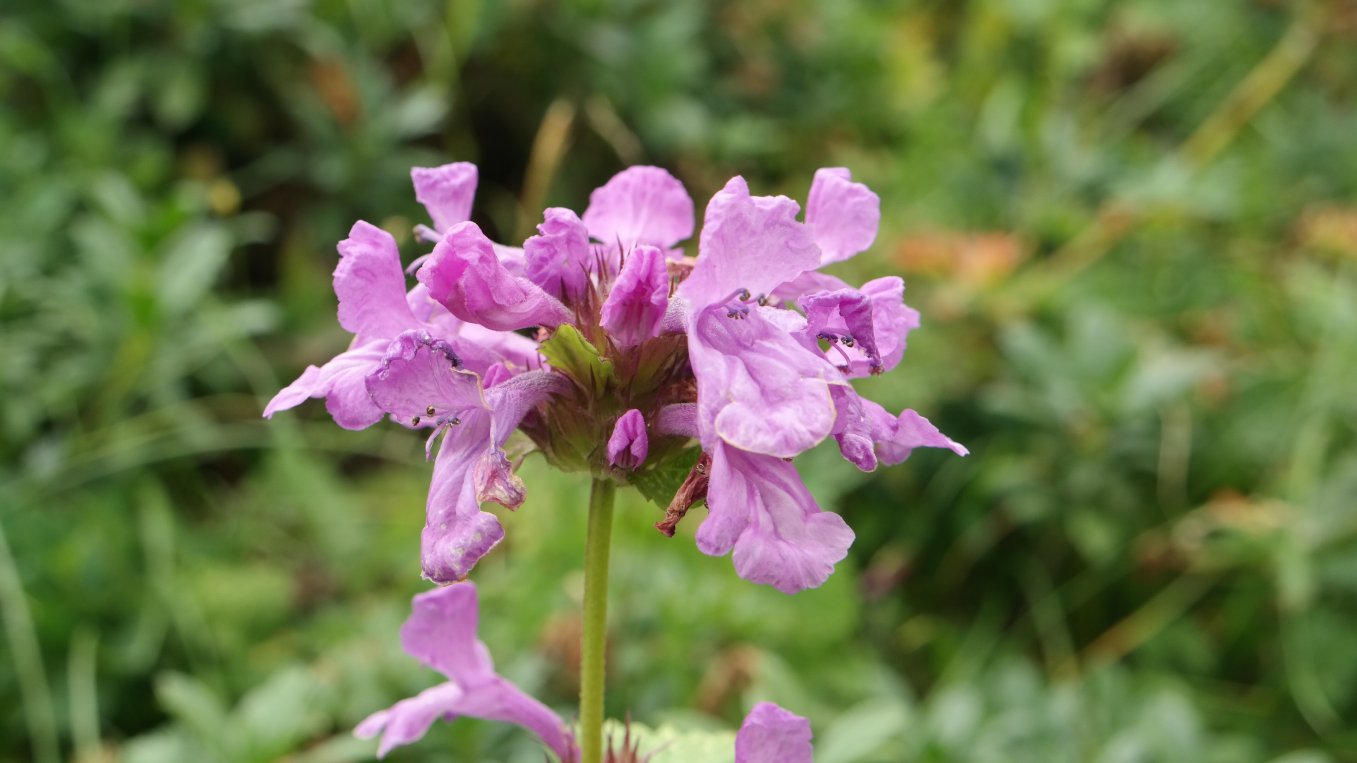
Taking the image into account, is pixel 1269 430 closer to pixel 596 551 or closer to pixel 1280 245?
pixel 1280 245

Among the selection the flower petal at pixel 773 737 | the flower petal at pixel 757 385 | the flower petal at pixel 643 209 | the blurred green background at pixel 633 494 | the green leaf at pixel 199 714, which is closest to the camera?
the flower petal at pixel 757 385

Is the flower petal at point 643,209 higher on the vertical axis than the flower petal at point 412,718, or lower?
higher

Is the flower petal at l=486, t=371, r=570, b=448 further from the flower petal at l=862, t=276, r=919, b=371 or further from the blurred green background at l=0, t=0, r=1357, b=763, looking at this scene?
the blurred green background at l=0, t=0, r=1357, b=763

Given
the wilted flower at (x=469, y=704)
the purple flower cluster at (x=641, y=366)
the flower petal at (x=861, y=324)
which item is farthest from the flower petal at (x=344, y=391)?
the flower petal at (x=861, y=324)

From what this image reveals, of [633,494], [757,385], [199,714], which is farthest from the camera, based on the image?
[633,494]

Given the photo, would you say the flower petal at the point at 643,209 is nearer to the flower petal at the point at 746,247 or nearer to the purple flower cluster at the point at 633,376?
the purple flower cluster at the point at 633,376

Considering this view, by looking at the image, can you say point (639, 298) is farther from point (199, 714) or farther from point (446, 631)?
point (199, 714)

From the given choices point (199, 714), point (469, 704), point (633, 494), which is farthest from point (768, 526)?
point (633, 494)

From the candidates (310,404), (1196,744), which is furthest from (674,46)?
(1196,744)
